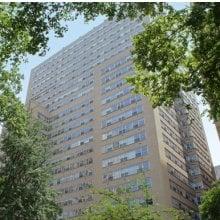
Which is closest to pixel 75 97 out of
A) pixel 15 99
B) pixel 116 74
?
pixel 116 74

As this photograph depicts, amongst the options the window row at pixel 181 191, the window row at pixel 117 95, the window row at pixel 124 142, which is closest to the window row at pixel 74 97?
the window row at pixel 117 95

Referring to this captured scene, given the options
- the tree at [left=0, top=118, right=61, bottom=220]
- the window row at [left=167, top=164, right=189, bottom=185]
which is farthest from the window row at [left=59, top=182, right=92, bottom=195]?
the tree at [left=0, top=118, right=61, bottom=220]

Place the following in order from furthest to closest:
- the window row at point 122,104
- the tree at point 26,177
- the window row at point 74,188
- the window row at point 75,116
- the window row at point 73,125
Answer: the window row at point 75,116 < the window row at point 73,125 < the window row at point 74,188 < the window row at point 122,104 < the tree at point 26,177

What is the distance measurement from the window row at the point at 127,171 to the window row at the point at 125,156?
187cm

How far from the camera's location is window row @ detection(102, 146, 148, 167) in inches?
2569

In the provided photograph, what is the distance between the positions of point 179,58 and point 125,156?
52519 millimetres

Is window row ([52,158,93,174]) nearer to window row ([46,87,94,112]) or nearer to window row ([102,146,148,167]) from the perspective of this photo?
window row ([102,146,148,167])

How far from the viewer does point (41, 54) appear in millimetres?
14727

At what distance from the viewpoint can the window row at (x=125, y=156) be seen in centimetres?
6525

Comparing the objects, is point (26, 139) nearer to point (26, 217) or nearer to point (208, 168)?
point (26, 217)

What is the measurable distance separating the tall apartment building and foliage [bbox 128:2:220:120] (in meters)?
36.1

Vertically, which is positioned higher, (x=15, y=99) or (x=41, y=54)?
(x=15, y=99)

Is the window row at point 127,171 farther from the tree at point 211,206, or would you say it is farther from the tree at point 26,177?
the tree at point 26,177

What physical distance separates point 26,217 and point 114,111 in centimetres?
4723
